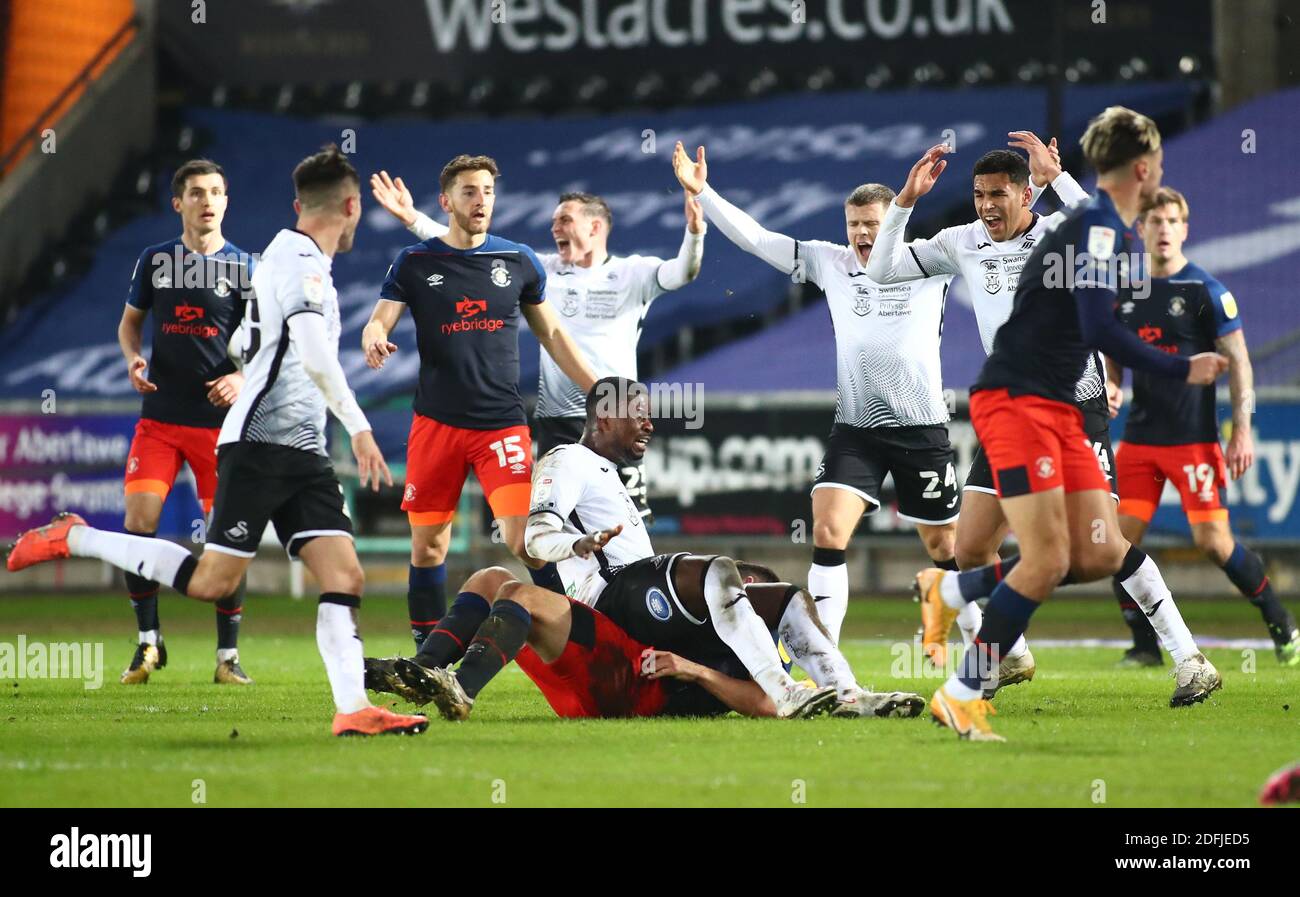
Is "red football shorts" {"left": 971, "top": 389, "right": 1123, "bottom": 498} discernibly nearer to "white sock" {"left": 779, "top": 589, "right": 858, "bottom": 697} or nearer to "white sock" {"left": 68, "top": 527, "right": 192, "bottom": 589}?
"white sock" {"left": 779, "top": 589, "right": 858, "bottom": 697}

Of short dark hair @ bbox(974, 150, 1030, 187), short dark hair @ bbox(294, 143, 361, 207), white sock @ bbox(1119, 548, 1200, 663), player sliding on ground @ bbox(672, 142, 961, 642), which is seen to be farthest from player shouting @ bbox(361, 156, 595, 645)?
white sock @ bbox(1119, 548, 1200, 663)

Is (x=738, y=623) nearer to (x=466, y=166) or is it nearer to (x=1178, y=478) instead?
(x=466, y=166)

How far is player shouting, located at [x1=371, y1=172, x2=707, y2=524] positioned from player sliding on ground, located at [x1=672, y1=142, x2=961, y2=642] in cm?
82

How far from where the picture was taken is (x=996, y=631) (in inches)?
281

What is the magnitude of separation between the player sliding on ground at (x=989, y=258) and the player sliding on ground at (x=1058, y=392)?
51.7 inches

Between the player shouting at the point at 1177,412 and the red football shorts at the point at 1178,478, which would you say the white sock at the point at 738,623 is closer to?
the player shouting at the point at 1177,412

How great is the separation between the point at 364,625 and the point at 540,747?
8762 millimetres

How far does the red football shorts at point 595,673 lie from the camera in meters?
7.76

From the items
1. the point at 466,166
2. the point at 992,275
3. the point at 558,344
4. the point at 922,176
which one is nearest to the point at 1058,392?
the point at 922,176

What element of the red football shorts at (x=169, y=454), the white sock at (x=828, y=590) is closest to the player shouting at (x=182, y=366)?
the red football shorts at (x=169, y=454)

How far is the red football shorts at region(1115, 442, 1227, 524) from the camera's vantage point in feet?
34.8

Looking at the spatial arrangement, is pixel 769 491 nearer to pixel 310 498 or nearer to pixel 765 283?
pixel 765 283
